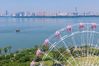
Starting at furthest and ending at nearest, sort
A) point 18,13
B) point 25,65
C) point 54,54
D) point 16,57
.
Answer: point 18,13
point 16,57
point 25,65
point 54,54

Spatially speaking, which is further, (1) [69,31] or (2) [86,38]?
(2) [86,38]

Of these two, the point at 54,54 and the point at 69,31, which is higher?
the point at 69,31

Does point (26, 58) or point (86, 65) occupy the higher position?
point (86, 65)

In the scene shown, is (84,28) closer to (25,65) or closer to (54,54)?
(54,54)

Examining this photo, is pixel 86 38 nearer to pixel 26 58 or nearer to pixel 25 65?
pixel 25 65

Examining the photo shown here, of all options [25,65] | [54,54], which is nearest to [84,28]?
[54,54]

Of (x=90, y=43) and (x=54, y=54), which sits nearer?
(x=90, y=43)

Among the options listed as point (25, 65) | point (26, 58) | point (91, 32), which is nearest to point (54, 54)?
point (25, 65)

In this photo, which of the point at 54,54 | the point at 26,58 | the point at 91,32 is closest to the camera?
the point at 91,32

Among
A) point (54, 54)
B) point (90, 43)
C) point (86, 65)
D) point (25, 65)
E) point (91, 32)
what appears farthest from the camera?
point (25, 65)
